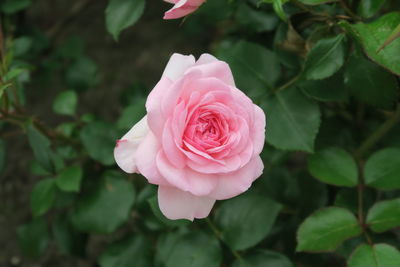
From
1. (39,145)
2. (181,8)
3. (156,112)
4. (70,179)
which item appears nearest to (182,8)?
(181,8)

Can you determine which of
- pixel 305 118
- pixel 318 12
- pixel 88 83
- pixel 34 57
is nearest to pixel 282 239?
pixel 305 118

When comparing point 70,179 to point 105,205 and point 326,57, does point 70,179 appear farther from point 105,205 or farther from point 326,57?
point 326,57

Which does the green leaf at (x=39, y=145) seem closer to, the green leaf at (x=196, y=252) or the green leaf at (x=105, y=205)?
the green leaf at (x=105, y=205)

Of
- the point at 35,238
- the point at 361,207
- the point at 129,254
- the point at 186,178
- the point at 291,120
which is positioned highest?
the point at 186,178

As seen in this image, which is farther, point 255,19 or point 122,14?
point 255,19

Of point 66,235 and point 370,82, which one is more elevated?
point 370,82

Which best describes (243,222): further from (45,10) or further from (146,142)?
(45,10)

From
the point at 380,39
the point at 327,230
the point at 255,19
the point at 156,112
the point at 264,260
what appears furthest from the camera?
the point at 255,19

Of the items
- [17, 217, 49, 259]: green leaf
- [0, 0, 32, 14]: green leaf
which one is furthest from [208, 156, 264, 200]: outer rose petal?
[0, 0, 32, 14]: green leaf
